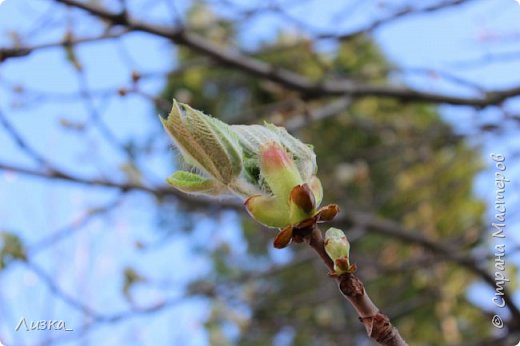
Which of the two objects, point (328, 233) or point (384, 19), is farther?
point (384, 19)

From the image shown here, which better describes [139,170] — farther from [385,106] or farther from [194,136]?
[385,106]

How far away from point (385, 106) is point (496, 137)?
1028mm

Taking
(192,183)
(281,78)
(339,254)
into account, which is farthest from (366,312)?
(281,78)

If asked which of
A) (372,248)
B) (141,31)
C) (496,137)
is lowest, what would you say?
(372,248)

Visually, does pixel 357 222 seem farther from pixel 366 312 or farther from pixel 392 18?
pixel 366 312

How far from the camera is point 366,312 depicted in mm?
412

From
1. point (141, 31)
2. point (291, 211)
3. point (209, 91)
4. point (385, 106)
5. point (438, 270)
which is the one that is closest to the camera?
point (291, 211)

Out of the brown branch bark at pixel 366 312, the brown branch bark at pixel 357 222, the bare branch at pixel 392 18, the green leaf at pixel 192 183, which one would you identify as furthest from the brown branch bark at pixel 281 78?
the brown branch bark at pixel 366 312

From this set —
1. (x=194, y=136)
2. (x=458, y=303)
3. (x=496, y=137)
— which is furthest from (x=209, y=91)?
(x=194, y=136)

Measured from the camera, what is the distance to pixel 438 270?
2.24 m

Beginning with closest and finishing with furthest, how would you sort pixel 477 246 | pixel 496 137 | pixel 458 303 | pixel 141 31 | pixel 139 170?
pixel 141 31 → pixel 139 170 → pixel 496 137 → pixel 477 246 → pixel 458 303

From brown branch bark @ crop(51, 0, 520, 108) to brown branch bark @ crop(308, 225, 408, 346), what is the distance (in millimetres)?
873

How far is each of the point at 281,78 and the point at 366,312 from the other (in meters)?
1.30

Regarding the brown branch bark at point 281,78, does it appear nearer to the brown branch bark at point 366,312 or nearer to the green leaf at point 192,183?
the green leaf at point 192,183
